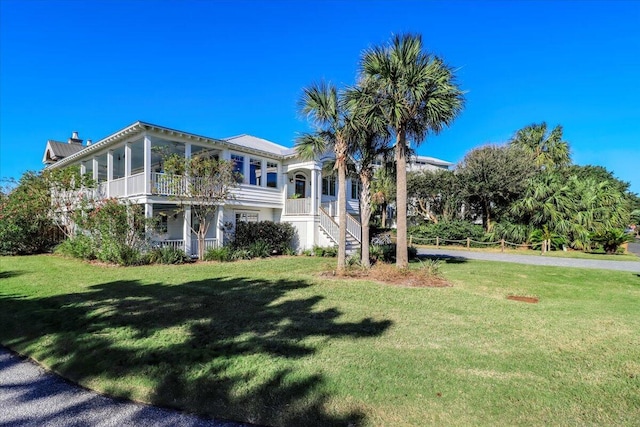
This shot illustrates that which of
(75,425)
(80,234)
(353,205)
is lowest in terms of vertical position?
(75,425)

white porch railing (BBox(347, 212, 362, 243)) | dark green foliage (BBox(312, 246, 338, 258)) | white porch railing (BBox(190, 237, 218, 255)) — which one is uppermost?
white porch railing (BBox(347, 212, 362, 243))

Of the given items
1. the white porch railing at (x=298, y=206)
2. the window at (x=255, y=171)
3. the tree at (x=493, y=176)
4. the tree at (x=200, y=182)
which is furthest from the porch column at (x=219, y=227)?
the tree at (x=493, y=176)

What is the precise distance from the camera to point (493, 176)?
23.0 metres

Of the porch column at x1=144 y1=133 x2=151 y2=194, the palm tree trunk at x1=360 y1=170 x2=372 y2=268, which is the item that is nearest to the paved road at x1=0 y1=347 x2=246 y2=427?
the palm tree trunk at x1=360 y1=170 x2=372 y2=268

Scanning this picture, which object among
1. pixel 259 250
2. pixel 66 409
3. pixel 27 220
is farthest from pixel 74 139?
pixel 66 409

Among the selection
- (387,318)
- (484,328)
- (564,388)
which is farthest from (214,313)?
(564,388)

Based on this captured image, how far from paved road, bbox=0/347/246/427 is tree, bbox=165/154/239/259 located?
1097cm

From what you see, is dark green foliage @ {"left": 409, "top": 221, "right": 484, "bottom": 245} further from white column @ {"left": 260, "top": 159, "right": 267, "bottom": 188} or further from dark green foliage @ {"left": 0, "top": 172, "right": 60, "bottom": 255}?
dark green foliage @ {"left": 0, "top": 172, "right": 60, "bottom": 255}

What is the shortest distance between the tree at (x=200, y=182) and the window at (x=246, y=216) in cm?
319

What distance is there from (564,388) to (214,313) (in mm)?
5328

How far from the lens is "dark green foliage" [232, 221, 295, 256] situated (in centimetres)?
1678

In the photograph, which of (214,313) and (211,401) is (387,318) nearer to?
(214,313)

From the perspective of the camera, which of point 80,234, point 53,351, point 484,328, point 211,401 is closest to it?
point 211,401

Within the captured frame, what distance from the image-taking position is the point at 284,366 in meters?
3.96
